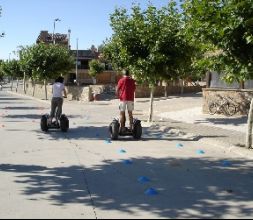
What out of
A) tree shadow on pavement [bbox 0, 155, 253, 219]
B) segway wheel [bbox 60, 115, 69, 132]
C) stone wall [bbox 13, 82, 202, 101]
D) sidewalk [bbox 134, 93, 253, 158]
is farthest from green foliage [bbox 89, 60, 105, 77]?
tree shadow on pavement [bbox 0, 155, 253, 219]

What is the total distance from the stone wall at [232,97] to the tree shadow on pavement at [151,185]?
11.2 meters

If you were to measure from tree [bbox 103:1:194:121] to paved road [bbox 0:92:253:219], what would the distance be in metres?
5.40

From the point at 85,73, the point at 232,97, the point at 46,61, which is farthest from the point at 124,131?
the point at 85,73

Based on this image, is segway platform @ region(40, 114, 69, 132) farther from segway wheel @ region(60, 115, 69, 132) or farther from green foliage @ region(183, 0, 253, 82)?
green foliage @ region(183, 0, 253, 82)

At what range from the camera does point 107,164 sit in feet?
31.2

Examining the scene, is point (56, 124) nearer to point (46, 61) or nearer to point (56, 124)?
point (56, 124)

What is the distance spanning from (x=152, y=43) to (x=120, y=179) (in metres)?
10.7

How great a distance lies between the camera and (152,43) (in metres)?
18.1

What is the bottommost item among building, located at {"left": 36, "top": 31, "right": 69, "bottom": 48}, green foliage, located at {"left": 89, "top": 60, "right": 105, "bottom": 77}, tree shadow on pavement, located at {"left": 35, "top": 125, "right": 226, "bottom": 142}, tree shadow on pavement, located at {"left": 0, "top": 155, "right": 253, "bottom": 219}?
tree shadow on pavement, located at {"left": 0, "top": 155, "right": 253, "bottom": 219}

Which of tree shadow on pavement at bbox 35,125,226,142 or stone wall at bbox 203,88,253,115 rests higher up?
stone wall at bbox 203,88,253,115

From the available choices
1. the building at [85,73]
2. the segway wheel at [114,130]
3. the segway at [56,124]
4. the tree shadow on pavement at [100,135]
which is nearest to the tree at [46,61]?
the tree shadow on pavement at [100,135]

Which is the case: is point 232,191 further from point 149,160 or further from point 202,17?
point 202,17

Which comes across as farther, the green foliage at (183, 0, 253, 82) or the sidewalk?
the sidewalk

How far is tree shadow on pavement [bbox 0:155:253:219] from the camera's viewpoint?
632 centimetres
